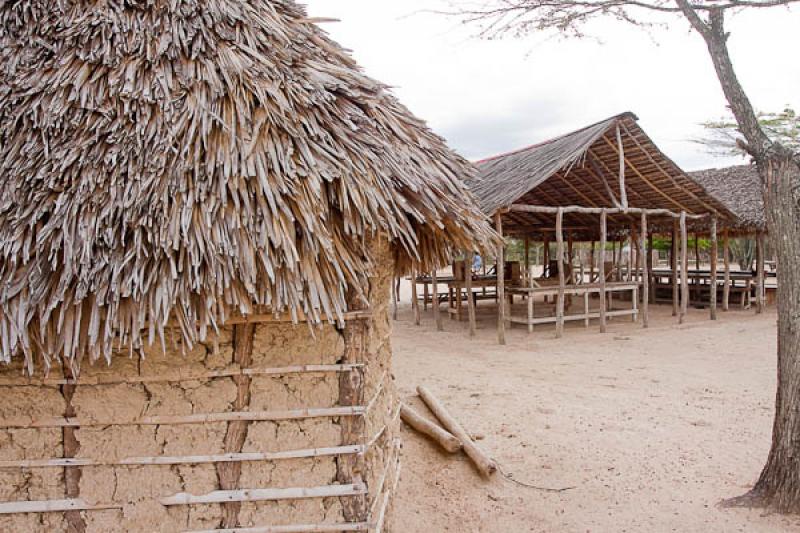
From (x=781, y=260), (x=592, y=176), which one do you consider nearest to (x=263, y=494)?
(x=781, y=260)

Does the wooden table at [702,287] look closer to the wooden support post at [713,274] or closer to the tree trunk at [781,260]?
the wooden support post at [713,274]

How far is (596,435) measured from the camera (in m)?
5.63

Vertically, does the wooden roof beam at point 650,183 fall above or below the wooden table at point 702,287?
above

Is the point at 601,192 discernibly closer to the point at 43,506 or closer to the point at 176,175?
the point at 176,175

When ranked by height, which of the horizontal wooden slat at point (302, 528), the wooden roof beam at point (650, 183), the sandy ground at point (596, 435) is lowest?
the sandy ground at point (596, 435)

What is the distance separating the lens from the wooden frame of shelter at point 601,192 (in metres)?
10.9

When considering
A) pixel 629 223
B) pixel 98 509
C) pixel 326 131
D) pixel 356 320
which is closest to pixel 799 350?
pixel 356 320

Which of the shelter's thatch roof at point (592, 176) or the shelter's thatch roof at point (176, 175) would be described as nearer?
the shelter's thatch roof at point (176, 175)

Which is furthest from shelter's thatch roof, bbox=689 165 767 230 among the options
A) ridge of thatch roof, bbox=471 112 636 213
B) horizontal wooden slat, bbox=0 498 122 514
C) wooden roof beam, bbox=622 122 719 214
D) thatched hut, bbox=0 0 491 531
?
horizontal wooden slat, bbox=0 498 122 514

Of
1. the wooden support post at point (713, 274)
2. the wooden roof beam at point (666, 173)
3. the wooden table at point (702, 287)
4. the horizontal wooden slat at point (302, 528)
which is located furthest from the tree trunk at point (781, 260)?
the wooden table at point (702, 287)

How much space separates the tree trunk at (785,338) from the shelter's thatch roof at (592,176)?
6116mm

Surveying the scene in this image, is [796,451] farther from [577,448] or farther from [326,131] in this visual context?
[326,131]

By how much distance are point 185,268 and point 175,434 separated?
986mm

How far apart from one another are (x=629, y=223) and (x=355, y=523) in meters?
14.9
